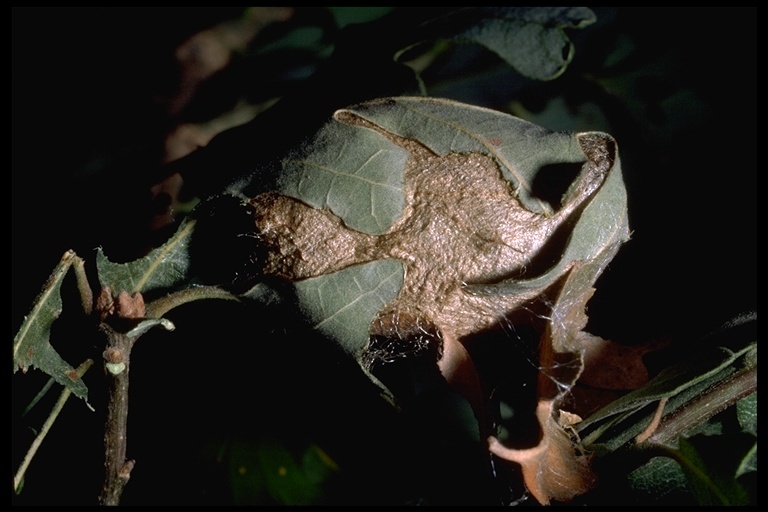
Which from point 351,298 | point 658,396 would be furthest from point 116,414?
point 658,396

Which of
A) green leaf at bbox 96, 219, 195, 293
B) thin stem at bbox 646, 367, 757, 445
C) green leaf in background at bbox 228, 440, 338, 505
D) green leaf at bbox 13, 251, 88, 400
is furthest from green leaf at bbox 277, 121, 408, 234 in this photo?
green leaf in background at bbox 228, 440, 338, 505

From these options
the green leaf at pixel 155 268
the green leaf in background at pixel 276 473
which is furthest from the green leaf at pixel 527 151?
the green leaf in background at pixel 276 473

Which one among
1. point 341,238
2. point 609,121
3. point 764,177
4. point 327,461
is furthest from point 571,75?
point 327,461

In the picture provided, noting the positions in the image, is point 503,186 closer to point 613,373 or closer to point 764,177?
point 613,373

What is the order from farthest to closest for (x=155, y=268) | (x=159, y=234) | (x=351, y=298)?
1. (x=159, y=234)
2. (x=155, y=268)
3. (x=351, y=298)

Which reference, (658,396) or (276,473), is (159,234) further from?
(658,396)
